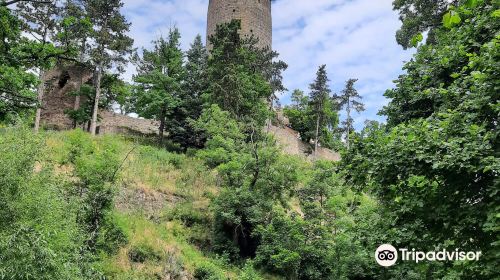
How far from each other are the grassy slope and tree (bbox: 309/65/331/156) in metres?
15.1

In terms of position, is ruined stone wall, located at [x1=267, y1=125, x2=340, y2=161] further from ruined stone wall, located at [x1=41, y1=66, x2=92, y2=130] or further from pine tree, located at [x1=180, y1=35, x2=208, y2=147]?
ruined stone wall, located at [x1=41, y1=66, x2=92, y2=130]

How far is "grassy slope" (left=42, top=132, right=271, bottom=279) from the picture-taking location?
12.9 meters

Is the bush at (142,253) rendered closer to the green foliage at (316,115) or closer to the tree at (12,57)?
the tree at (12,57)

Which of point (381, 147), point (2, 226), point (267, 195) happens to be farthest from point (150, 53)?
point (381, 147)

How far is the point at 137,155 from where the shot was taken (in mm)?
21125

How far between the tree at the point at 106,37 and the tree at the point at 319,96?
15575 millimetres

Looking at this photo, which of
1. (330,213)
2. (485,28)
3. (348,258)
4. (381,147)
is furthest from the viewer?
(330,213)

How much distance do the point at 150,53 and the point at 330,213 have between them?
18272mm

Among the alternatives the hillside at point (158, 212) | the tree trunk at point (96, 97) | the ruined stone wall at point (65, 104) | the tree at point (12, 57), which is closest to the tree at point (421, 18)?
the hillside at point (158, 212)

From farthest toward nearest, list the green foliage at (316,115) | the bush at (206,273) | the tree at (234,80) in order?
the green foliage at (316,115), the tree at (234,80), the bush at (206,273)

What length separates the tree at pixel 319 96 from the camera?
116 feet

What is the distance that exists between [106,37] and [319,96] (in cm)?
1733

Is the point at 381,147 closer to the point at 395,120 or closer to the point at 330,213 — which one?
the point at 395,120

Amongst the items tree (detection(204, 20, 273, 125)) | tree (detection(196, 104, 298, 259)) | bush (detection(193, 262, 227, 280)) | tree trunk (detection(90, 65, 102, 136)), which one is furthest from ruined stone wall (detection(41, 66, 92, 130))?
bush (detection(193, 262, 227, 280))
